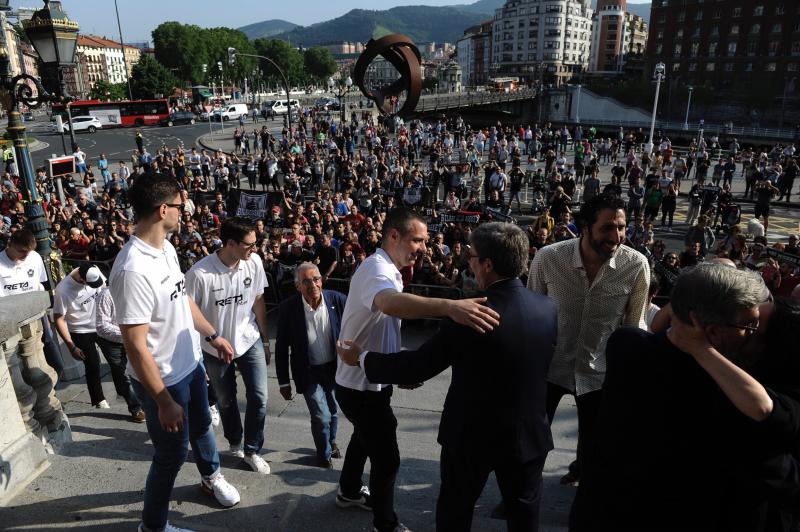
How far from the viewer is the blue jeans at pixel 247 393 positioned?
3.94 m

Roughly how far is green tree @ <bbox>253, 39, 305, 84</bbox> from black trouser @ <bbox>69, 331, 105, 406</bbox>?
12805 cm

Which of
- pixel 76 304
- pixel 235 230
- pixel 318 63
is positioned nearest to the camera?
pixel 235 230

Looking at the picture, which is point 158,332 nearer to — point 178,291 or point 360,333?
point 178,291

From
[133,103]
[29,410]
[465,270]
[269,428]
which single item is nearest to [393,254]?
Result: [29,410]

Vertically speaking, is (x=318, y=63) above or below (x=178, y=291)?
above

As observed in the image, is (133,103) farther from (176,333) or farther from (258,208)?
(176,333)

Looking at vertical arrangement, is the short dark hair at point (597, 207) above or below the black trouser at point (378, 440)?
above

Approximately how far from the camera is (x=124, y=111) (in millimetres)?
53938

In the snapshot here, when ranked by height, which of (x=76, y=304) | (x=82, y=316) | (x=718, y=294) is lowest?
(x=82, y=316)

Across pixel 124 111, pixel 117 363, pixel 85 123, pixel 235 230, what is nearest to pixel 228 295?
pixel 235 230

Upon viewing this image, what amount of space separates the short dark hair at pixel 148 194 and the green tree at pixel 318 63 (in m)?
152

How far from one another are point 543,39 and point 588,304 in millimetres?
157668

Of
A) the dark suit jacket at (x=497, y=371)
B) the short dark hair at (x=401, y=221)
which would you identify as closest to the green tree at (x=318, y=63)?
the short dark hair at (x=401, y=221)

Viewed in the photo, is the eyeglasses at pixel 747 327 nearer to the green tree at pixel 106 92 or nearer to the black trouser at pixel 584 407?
the black trouser at pixel 584 407
